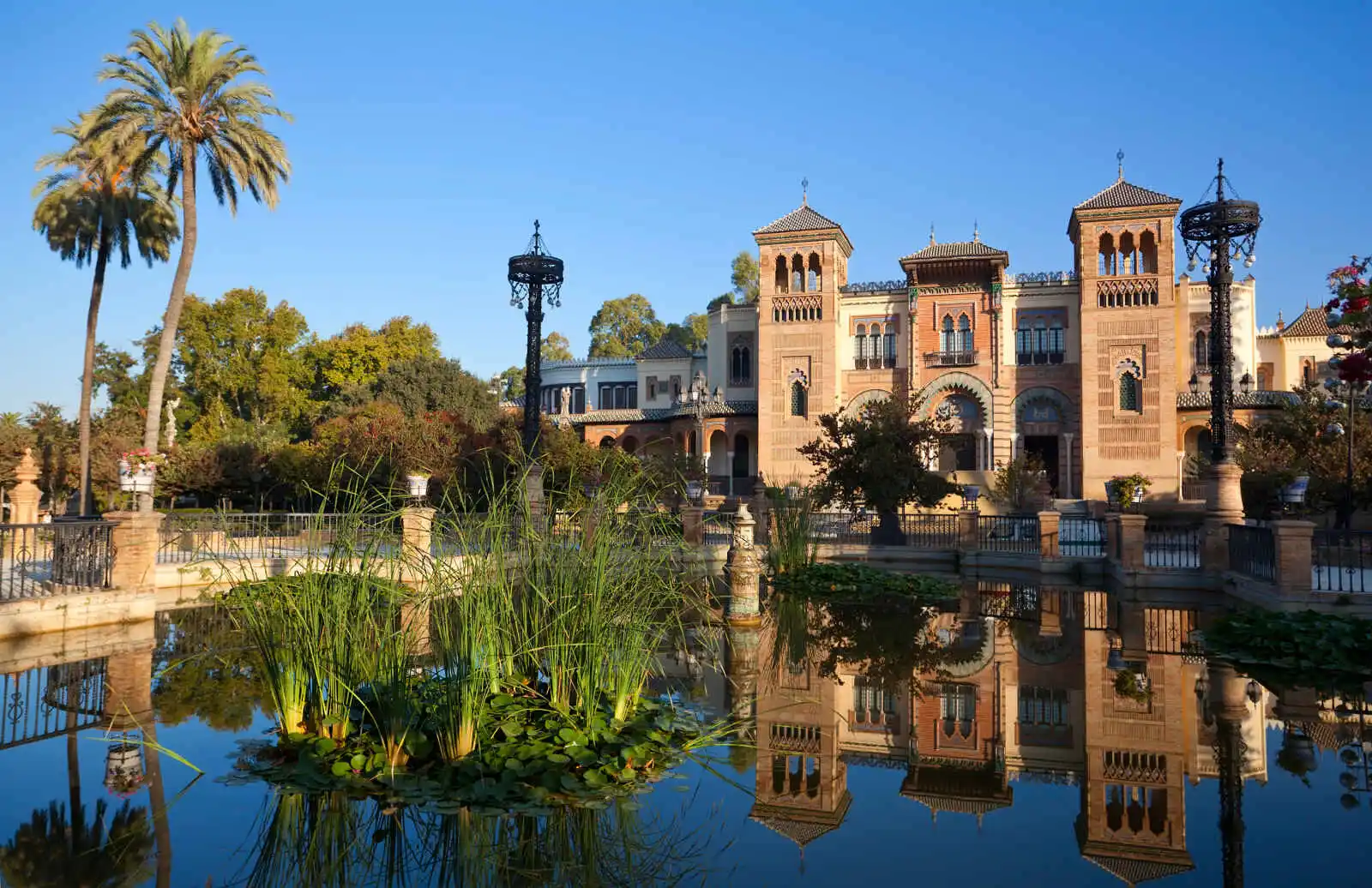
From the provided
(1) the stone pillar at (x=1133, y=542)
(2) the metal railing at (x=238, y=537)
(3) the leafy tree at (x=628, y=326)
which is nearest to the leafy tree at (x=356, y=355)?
(3) the leafy tree at (x=628, y=326)

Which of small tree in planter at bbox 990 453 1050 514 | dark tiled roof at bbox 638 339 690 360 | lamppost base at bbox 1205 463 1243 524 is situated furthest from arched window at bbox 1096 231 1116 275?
lamppost base at bbox 1205 463 1243 524

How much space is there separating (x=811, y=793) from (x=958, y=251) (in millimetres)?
35591

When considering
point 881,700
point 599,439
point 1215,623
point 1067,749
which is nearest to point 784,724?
point 881,700

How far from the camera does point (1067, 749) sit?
6.10 m

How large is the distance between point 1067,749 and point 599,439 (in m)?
38.8

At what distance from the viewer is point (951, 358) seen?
37375mm

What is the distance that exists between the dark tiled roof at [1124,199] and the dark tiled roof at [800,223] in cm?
980

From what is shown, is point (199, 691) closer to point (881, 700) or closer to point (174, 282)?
point (881, 700)

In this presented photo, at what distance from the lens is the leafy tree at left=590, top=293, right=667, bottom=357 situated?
61.4m

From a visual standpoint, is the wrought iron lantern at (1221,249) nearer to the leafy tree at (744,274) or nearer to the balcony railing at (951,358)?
the balcony railing at (951,358)

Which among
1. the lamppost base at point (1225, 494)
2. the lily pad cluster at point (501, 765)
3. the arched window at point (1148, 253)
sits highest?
the arched window at point (1148, 253)

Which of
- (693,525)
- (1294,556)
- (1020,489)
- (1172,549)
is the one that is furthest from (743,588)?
(1020,489)

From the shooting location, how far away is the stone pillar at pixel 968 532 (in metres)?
19.2

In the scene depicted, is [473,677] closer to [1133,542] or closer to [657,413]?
[1133,542]
